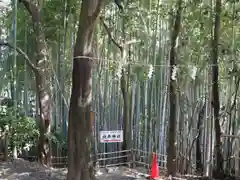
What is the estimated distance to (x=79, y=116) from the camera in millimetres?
4672

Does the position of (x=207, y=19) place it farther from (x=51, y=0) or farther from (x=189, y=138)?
(x=51, y=0)

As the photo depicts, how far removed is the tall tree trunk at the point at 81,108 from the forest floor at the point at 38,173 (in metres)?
0.80

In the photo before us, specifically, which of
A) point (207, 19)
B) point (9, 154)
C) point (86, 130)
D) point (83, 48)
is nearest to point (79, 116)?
point (86, 130)

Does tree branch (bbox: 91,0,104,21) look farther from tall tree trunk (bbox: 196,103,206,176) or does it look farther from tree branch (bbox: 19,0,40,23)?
tall tree trunk (bbox: 196,103,206,176)

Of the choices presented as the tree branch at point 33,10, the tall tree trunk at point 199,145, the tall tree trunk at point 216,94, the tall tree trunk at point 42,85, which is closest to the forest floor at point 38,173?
the tall tree trunk at point 42,85

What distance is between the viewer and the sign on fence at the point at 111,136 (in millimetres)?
6355

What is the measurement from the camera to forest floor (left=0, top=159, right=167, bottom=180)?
5.16 metres

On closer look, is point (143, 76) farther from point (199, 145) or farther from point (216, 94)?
point (199, 145)

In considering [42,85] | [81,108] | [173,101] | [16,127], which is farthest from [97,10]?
[16,127]

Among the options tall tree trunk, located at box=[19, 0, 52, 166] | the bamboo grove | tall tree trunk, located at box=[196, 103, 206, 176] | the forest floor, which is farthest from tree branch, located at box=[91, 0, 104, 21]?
tall tree trunk, located at box=[196, 103, 206, 176]

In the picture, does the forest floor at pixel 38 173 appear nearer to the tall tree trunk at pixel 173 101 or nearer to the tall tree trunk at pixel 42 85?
the tall tree trunk at pixel 42 85

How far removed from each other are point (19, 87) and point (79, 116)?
10.9 feet

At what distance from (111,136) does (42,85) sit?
1.49m

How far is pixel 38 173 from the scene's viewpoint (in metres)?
5.39
